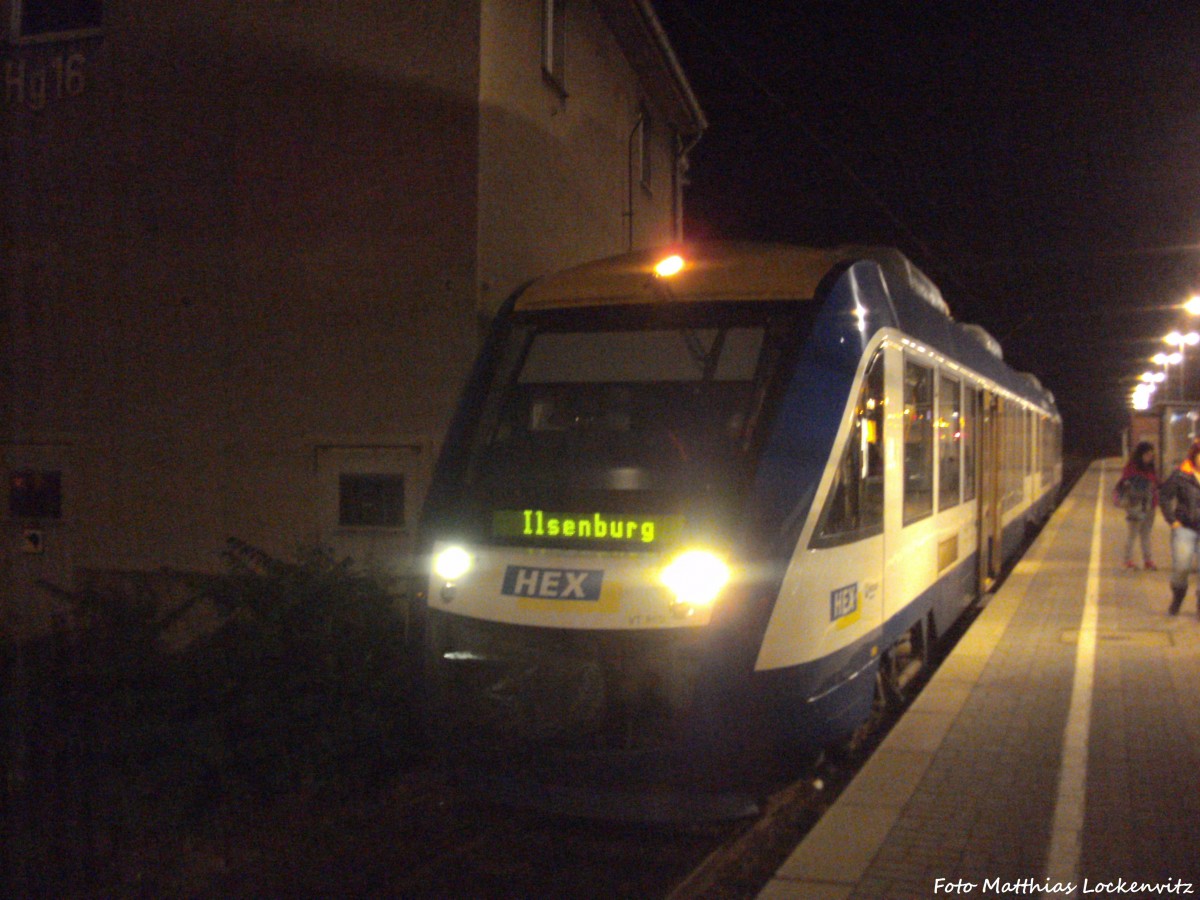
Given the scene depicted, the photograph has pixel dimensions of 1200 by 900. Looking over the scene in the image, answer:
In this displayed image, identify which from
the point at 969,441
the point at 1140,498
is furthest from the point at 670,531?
the point at 1140,498

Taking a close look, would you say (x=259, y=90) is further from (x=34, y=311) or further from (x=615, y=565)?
(x=615, y=565)

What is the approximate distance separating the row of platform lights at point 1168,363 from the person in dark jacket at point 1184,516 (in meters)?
13.1

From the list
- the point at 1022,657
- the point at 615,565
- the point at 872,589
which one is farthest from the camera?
the point at 1022,657

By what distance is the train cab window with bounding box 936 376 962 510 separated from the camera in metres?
7.98

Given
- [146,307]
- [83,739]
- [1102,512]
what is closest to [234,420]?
[146,307]

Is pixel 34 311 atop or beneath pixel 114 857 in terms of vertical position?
atop

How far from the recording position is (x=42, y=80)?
31.9ft

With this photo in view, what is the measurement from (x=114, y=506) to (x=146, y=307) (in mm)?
1696

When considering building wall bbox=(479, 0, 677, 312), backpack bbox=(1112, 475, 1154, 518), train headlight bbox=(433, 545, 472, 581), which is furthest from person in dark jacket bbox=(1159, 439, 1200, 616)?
train headlight bbox=(433, 545, 472, 581)

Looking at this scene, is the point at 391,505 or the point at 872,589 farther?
the point at 391,505

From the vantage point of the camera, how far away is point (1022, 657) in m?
8.40

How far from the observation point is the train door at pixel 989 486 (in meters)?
10.5

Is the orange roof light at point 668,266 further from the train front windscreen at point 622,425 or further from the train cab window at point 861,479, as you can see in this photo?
the train cab window at point 861,479

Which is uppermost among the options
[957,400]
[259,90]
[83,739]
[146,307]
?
[259,90]
